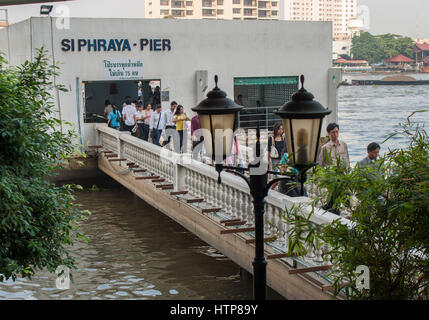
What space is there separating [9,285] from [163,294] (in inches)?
93.6

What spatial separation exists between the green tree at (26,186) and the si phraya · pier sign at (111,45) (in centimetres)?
1282

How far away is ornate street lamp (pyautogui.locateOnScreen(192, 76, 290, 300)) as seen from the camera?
5.23 meters

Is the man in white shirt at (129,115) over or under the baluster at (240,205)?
over

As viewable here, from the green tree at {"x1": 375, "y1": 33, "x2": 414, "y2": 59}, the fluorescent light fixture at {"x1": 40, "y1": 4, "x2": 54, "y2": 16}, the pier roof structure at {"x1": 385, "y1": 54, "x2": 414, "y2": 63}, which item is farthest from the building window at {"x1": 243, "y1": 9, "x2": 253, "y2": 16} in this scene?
the fluorescent light fixture at {"x1": 40, "y1": 4, "x2": 54, "y2": 16}

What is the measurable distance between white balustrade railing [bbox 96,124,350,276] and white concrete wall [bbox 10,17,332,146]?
12.4ft

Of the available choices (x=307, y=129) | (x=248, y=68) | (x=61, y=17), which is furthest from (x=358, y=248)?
(x=248, y=68)

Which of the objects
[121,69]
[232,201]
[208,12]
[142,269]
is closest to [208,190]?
[232,201]

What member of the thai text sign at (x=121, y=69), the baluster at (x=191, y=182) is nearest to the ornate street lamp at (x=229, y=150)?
the baluster at (x=191, y=182)

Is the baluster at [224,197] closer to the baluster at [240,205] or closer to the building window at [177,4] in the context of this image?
the baluster at [240,205]

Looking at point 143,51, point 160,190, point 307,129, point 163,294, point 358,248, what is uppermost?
point 143,51

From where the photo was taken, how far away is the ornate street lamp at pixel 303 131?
4891 mm

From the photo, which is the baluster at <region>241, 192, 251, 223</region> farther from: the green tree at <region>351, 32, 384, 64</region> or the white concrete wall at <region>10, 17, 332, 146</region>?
the green tree at <region>351, 32, 384, 64</region>

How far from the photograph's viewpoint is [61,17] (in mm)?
18422

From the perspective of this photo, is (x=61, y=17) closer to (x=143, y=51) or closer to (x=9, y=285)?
(x=143, y=51)
